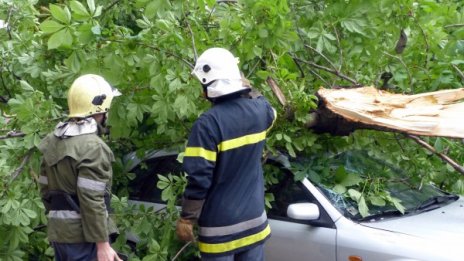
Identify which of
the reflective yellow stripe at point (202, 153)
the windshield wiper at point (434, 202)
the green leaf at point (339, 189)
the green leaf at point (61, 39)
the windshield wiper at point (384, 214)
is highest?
the green leaf at point (61, 39)

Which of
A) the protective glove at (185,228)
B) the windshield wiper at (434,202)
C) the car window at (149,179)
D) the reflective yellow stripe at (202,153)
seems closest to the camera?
the reflective yellow stripe at (202,153)

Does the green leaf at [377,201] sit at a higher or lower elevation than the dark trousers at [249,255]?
higher

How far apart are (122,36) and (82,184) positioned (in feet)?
4.13

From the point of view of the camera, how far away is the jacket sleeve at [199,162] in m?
3.58

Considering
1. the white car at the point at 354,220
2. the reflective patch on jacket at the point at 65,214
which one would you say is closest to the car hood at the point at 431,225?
the white car at the point at 354,220

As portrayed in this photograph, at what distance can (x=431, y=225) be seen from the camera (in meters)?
4.32

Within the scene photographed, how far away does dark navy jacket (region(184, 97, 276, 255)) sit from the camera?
3607 millimetres

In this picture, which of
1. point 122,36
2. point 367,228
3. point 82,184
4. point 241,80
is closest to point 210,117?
point 241,80

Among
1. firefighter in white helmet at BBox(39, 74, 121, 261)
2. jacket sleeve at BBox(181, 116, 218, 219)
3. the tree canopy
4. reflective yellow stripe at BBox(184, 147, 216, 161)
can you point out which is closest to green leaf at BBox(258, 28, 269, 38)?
the tree canopy

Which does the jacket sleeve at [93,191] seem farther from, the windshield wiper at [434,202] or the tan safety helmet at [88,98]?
the windshield wiper at [434,202]

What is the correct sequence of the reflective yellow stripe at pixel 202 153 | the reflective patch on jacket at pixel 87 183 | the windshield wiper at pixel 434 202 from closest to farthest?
the reflective patch on jacket at pixel 87 183 < the reflective yellow stripe at pixel 202 153 < the windshield wiper at pixel 434 202

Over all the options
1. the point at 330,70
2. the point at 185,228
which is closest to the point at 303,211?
the point at 185,228

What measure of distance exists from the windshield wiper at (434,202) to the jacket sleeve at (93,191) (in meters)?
2.32

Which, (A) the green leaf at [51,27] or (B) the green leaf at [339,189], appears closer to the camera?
(A) the green leaf at [51,27]
